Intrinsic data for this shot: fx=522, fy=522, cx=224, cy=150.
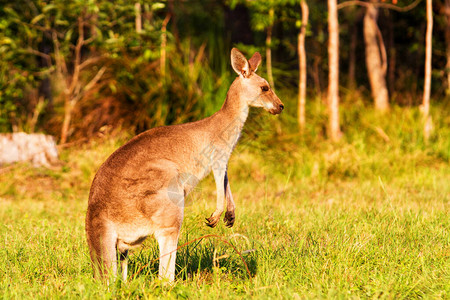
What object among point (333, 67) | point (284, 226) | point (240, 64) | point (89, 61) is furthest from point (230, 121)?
point (89, 61)

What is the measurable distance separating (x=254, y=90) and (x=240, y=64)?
8.6 inches

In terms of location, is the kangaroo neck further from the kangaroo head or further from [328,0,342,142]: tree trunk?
[328,0,342,142]: tree trunk

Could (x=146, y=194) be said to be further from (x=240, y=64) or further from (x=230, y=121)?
(x=240, y=64)

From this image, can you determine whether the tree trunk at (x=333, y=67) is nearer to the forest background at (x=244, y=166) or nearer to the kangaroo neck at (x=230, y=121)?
the forest background at (x=244, y=166)

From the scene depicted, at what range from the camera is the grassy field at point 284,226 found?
3434 mm

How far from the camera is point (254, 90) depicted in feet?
12.8

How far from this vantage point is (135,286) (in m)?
3.22

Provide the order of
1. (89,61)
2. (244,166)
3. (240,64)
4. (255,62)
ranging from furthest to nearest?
(89,61) → (244,166) → (255,62) → (240,64)

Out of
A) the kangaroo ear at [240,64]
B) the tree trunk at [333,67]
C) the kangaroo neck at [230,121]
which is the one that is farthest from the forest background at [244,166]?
the kangaroo ear at [240,64]

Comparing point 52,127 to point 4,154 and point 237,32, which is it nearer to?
point 4,154

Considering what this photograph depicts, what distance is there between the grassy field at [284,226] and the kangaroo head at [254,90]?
0.81 meters

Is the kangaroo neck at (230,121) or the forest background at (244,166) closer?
the forest background at (244,166)

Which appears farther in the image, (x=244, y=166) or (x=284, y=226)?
(x=244, y=166)

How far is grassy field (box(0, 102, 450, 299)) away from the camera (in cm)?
343
